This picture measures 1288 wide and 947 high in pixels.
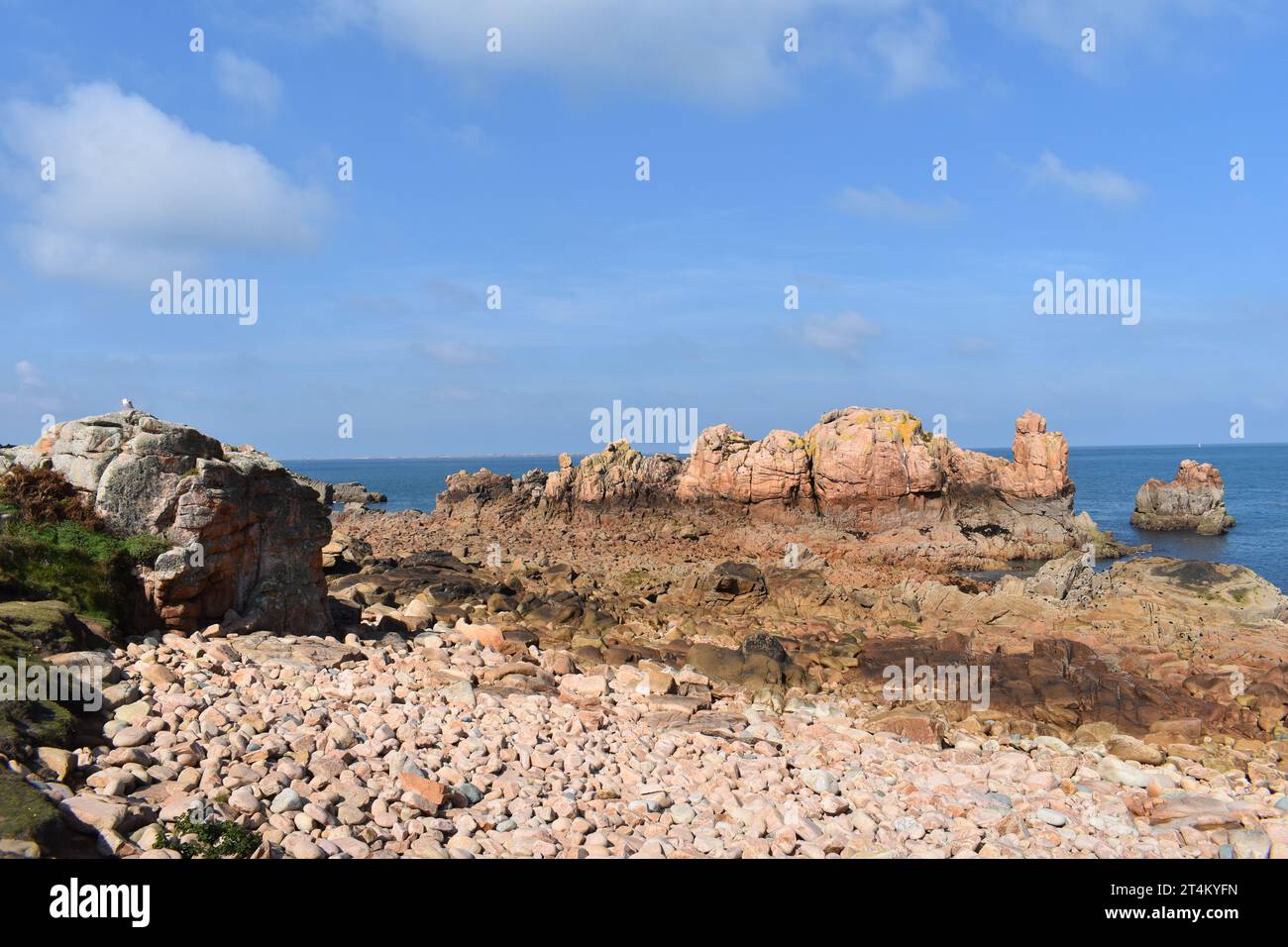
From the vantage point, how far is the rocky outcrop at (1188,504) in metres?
57.5

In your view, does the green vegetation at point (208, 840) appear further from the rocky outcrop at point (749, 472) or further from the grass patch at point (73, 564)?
the rocky outcrop at point (749, 472)

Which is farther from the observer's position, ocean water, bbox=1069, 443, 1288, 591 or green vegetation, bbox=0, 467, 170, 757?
ocean water, bbox=1069, 443, 1288, 591

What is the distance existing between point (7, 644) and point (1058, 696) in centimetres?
1671

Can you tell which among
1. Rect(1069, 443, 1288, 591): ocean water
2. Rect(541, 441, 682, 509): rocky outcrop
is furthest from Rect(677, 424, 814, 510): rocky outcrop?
Rect(1069, 443, 1288, 591): ocean water

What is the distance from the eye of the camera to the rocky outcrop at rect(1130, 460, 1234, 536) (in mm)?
57469

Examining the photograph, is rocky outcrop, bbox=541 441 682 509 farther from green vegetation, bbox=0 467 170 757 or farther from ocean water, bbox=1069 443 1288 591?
green vegetation, bbox=0 467 170 757

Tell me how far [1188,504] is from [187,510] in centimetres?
6421

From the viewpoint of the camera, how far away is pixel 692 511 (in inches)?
1854

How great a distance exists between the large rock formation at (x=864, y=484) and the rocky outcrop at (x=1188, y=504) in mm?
12684

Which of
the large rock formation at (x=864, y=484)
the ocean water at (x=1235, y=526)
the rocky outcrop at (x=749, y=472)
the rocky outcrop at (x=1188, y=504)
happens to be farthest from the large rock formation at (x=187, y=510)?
the rocky outcrop at (x=1188, y=504)

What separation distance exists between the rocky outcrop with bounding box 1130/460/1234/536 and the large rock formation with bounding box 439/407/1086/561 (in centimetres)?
1268

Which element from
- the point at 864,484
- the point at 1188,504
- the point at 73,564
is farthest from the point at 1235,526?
the point at 73,564
